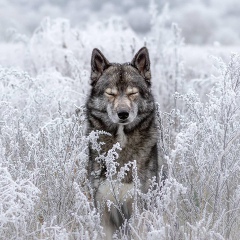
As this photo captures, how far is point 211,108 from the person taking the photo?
3.88m

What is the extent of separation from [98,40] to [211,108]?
7.07 metres

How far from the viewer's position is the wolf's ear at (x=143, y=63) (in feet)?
14.2

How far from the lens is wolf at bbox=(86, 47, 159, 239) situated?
3.92m

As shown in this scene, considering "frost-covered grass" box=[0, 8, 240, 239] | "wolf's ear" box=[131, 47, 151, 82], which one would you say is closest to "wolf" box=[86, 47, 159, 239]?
"wolf's ear" box=[131, 47, 151, 82]

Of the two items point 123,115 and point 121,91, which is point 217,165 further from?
point 121,91

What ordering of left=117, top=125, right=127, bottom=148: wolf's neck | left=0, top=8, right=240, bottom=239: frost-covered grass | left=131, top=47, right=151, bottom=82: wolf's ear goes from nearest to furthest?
left=0, top=8, right=240, bottom=239: frost-covered grass
left=117, top=125, right=127, bottom=148: wolf's neck
left=131, top=47, right=151, bottom=82: wolf's ear

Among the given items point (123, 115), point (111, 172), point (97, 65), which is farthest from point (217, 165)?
point (97, 65)

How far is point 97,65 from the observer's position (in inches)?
173

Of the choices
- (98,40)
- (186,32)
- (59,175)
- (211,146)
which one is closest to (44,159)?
(59,175)

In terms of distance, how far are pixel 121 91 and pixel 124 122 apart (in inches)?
10.6

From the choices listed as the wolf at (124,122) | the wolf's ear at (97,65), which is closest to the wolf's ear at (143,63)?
the wolf at (124,122)

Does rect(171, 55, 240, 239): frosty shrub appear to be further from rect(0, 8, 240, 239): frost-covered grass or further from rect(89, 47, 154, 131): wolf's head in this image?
rect(89, 47, 154, 131): wolf's head

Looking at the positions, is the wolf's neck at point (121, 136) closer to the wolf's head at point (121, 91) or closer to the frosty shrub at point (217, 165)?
the wolf's head at point (121, 91)

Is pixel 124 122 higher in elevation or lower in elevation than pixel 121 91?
lower
